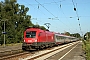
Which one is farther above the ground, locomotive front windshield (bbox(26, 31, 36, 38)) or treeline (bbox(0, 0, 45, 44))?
treeline (bbox(0, 0, 45, 44))

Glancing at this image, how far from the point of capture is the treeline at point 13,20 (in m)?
71.1

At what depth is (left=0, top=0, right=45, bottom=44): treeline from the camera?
71.1 m

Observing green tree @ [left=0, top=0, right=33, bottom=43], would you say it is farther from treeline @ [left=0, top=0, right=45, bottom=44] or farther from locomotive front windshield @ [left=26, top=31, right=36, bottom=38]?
locomotive front windshield @ [left=26, top=31, right=36, bottom=38]

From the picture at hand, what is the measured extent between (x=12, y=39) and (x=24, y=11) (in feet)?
80.3

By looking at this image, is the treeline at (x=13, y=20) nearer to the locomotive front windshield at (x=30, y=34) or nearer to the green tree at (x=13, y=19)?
the green tree at (x=13, y=19)

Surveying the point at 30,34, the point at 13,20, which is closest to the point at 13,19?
the point at 13,20

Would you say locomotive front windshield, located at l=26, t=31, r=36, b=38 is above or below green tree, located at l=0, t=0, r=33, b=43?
below

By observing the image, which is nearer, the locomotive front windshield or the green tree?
the locomotive front windshield

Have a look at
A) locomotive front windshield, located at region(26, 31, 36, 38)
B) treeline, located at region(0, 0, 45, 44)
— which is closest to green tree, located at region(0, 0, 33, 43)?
treeline, located at region(0, 0, 45, 44)

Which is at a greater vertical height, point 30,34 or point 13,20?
point 13,20

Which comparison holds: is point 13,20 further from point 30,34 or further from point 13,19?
point 30,34

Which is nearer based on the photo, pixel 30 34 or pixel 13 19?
pixel 30 34

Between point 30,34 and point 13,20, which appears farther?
point 13,20

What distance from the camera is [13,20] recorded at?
3248 inches
